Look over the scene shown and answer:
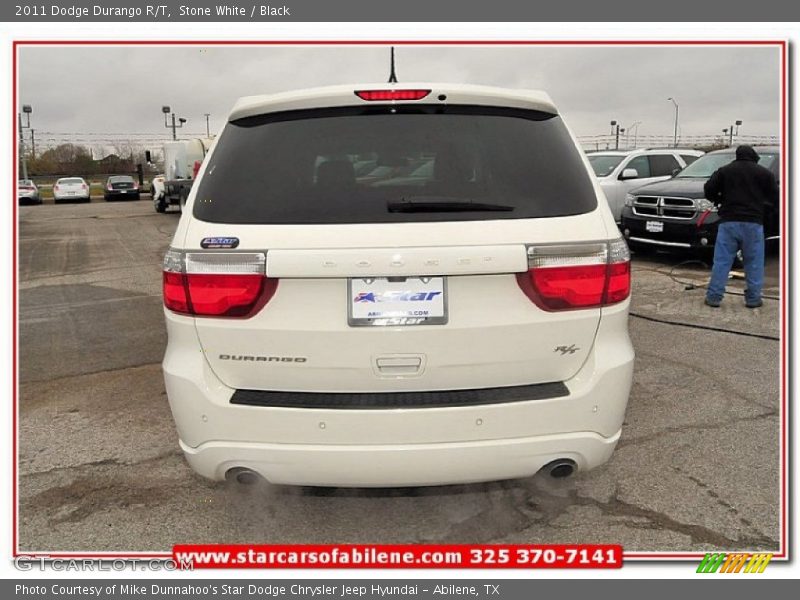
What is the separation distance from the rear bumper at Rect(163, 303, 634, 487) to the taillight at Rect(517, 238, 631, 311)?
0.38 feet

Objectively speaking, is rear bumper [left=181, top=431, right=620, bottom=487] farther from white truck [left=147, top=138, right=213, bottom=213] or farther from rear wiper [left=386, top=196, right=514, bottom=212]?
white truck [left=147, top=138, right=213, bottom=213]

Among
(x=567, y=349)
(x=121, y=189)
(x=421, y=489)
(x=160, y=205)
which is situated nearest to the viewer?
(x=567, y=349)

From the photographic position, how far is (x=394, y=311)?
2.41m

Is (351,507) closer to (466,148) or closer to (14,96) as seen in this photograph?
(466,148)

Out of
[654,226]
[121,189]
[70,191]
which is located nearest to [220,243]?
[654,226]

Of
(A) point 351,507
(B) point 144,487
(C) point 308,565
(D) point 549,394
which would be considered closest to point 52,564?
(B) point 144,487

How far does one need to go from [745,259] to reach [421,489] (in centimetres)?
563

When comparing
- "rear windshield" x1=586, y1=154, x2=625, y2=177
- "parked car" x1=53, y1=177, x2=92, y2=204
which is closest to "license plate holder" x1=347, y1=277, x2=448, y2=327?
"rear windshield" x1=586, y1=154, x2=625, y2=177

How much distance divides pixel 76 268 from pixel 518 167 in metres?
9.84

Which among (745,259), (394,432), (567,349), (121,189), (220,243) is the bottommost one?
(394,432)

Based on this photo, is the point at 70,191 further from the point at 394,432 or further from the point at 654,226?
the point at 394,432

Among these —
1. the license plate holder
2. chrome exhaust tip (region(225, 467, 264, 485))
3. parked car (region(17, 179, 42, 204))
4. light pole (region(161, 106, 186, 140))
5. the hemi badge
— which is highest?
light pole (region(161, 106, 186, 140))

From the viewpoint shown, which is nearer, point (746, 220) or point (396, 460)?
point (396, 460)

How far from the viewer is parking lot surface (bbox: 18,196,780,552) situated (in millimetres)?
2959
